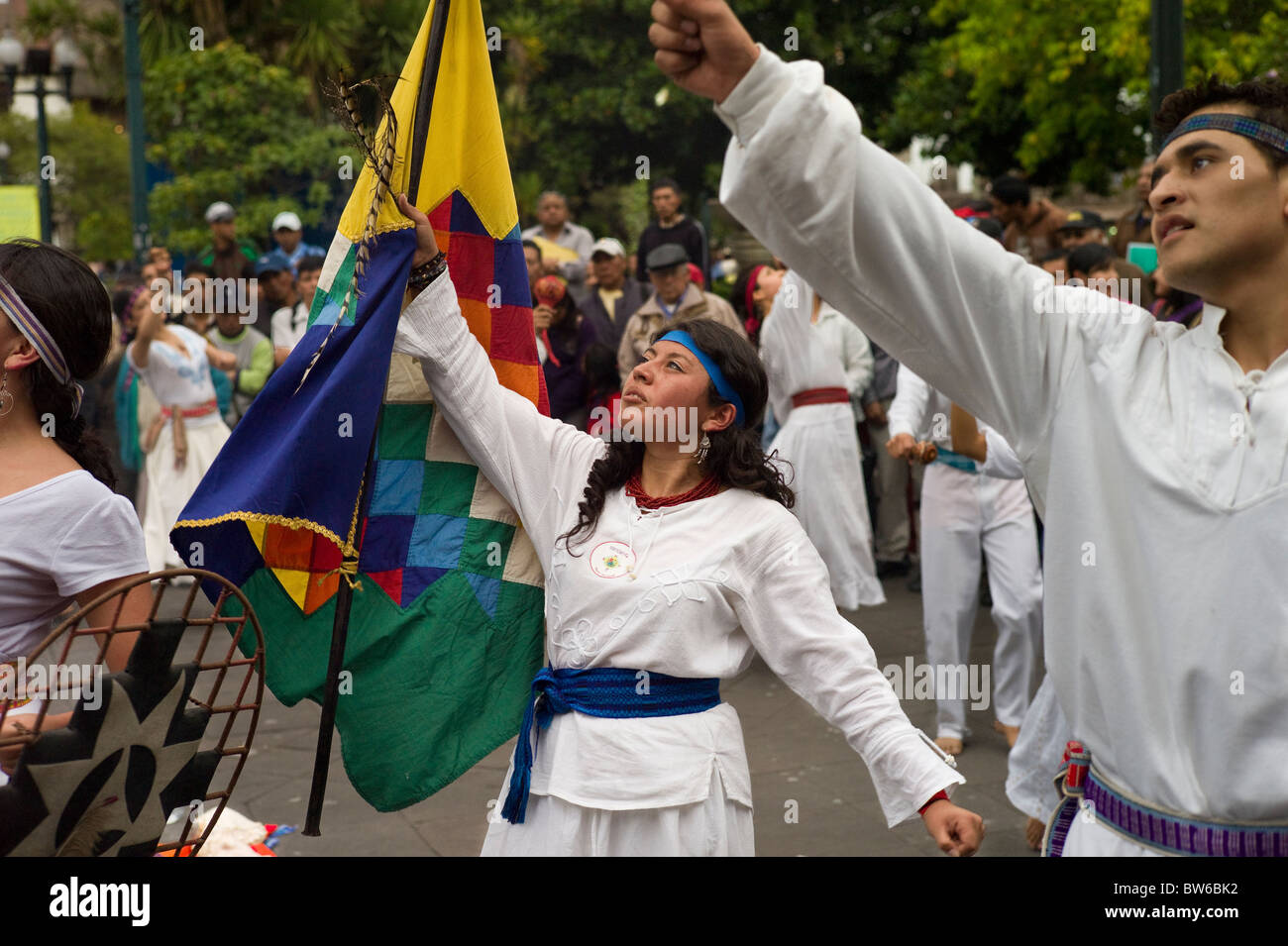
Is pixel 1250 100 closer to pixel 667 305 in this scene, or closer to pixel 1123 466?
pixel 1123 466

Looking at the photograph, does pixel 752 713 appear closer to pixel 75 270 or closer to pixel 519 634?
pixel 519 634

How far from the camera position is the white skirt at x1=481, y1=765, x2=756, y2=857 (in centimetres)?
282

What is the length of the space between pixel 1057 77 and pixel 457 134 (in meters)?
13.9

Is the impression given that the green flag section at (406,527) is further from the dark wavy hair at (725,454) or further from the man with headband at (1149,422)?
the man with headband at (1149,422)

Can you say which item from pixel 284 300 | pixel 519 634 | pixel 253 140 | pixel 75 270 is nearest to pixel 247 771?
pixel 519 634

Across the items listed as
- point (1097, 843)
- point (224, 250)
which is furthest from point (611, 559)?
point (224, 250)

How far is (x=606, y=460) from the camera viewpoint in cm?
307

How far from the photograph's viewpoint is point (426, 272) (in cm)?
299

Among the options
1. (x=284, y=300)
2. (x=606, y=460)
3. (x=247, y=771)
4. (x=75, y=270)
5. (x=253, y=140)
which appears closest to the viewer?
(x=75, y=270)

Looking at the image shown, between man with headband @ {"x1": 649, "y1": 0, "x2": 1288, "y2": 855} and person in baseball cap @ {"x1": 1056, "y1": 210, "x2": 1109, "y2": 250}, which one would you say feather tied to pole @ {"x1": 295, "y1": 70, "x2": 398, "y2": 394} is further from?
person in baseball cap @ {"x1": 1056, "y1": 210, "x2": 1109, "y2": 250}

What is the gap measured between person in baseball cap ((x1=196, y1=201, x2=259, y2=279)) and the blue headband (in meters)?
9.63

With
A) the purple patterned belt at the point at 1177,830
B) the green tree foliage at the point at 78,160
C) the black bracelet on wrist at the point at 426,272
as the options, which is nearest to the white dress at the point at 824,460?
the black bracelet on wrist at the point at 426,272

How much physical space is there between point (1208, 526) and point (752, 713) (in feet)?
16.4

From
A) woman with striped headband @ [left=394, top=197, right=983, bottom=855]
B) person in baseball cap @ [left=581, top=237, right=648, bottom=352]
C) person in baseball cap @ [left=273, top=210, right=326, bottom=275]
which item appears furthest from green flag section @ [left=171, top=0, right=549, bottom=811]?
person in baseball cap @ [left=273, top=210, right=326, bottom=275]
